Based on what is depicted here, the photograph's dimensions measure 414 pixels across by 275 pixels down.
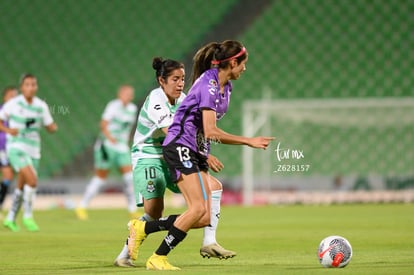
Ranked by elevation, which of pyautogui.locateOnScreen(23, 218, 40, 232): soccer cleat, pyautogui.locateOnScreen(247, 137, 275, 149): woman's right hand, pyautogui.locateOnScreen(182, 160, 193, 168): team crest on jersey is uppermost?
pyautogui.locateOnScreen(247, 137, 275, 149): woman's right hand

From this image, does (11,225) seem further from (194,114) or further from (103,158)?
(194,114)

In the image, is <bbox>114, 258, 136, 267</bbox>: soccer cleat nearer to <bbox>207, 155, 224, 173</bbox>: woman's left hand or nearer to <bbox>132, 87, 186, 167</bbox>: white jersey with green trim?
<bbox>132, 87, 186, 167</bbox>: white jersey with green trim

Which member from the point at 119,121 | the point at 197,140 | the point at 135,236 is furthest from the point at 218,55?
the point at 119,121

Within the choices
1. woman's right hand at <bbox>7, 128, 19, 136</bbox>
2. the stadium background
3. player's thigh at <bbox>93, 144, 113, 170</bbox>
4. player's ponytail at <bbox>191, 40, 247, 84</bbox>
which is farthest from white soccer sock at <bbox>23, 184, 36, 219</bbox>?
the stadium background

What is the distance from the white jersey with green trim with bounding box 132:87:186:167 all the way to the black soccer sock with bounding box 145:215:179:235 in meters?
0.67

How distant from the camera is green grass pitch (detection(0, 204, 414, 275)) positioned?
256 inches

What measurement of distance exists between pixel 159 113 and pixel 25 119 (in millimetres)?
5358

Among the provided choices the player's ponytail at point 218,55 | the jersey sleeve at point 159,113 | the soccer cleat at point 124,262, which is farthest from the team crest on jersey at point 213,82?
the soccer cleat at point 124,262

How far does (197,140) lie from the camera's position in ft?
21.4

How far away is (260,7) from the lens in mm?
22469

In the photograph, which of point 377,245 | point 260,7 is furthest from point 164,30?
point 377,245

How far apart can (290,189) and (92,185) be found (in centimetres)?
484

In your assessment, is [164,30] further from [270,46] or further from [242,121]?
[242,121]

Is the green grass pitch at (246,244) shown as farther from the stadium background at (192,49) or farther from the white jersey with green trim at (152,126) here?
the stadium background at (192,49)
